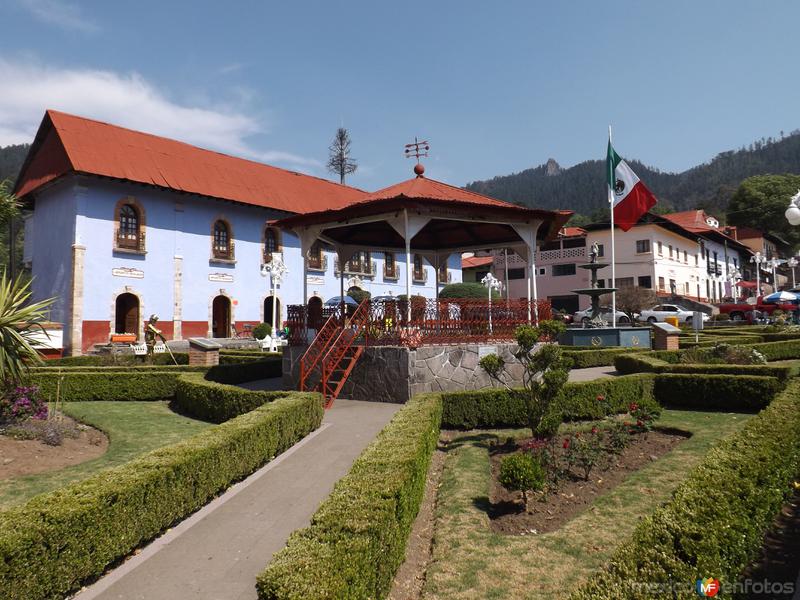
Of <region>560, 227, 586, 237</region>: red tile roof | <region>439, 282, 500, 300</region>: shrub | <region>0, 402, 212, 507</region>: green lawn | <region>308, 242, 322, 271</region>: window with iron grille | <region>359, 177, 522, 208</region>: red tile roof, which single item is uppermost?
<region>560, 227, 586, 237</region>: red tile roof

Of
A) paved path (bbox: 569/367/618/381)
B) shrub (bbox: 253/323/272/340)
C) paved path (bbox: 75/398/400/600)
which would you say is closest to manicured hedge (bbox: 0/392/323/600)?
paved path (bbox: 75/398/400/600)

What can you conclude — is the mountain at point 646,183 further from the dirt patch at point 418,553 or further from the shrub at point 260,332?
the dirt patch at point 418,553

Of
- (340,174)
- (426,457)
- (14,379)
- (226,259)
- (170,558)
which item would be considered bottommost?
(170,558)

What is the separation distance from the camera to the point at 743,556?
398cm

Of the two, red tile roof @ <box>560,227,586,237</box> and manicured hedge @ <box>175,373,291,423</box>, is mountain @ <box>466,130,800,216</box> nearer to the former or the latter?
red tile roof @ <box>560,227,586,237</box>

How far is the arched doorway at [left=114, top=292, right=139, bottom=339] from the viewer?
86.4 feet

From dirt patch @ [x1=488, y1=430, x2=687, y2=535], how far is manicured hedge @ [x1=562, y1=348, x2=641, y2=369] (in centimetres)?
974

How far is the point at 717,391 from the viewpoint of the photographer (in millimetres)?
11609

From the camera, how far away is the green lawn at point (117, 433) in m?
6.95

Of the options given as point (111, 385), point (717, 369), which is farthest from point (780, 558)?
point (111, 385)

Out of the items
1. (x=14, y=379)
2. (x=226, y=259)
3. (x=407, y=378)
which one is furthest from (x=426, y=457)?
(x=226, y=259)

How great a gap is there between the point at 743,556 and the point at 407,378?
26.4ft

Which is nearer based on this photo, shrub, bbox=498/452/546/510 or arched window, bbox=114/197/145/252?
shrub, bbox=498/452/546/510

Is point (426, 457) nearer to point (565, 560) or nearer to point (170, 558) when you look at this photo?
point (565, 560)
